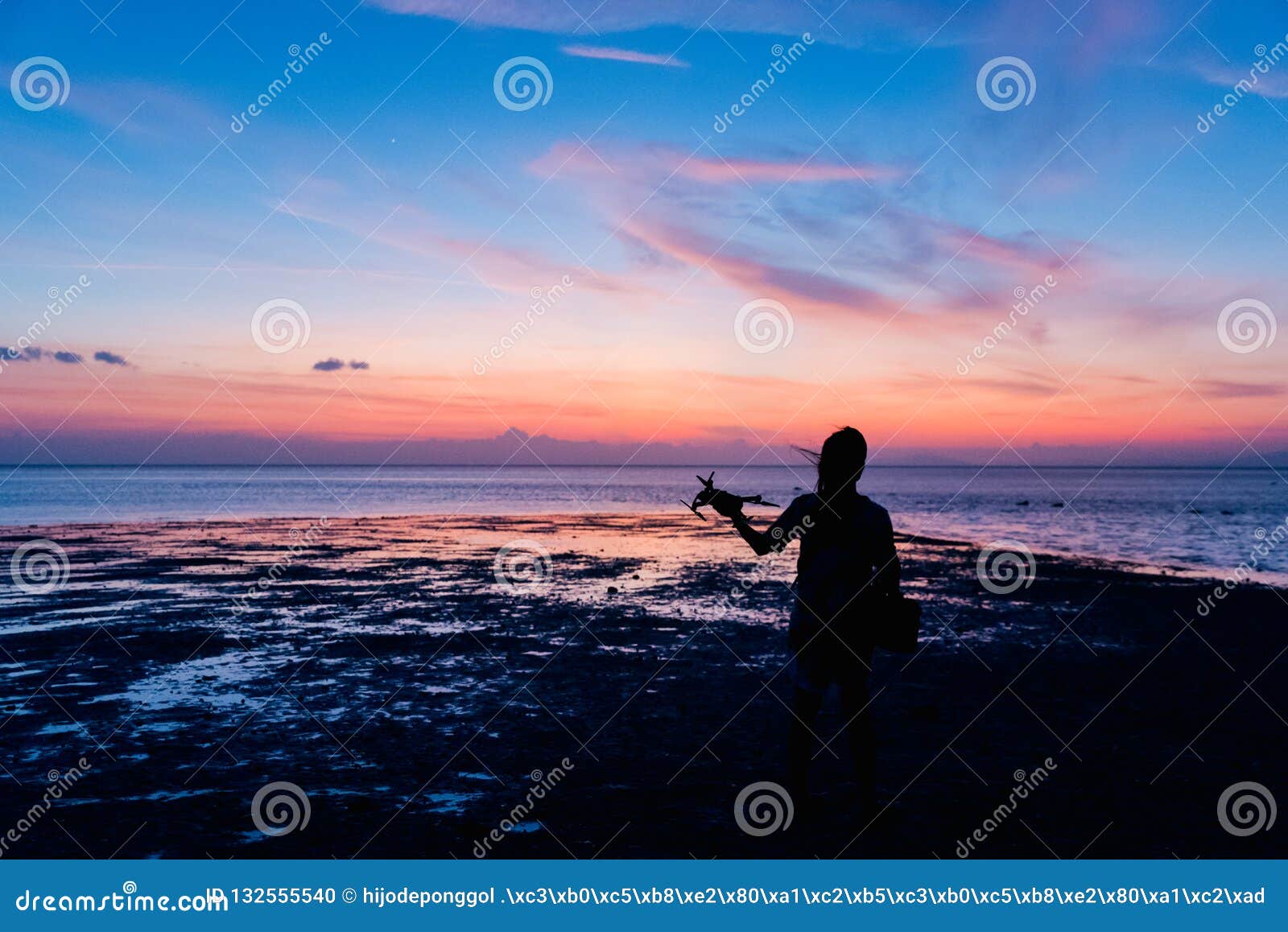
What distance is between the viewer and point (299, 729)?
860cm

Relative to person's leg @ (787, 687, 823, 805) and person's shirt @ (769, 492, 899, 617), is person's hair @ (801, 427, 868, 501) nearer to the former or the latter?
person's shirt @ (769, 492, 899, 617)

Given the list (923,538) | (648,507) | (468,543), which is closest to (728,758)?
(468,543)

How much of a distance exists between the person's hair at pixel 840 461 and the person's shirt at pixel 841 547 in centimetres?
8

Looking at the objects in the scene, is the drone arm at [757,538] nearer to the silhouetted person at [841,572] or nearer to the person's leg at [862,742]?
the silhouetted person at [841,572]

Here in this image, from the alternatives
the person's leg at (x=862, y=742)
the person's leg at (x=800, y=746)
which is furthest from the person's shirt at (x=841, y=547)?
the person's leg at (x=800, y=746)

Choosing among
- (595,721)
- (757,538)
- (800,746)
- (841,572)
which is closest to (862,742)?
(800,746)

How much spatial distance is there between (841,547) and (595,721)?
419 centimetres

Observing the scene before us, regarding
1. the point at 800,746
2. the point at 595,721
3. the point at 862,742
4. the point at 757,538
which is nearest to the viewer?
the point at 757,538

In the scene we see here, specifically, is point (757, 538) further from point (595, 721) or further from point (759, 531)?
point (595, 721)

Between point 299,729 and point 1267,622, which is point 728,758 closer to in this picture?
point 299,729

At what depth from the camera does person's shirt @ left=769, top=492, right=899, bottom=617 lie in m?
5.79

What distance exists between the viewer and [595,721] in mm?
9000

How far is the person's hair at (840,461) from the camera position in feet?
18.9

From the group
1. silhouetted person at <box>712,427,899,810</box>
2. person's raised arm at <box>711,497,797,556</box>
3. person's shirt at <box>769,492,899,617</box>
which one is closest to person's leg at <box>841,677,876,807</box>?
silhouetted person at <box>712,427,899,810</box>
